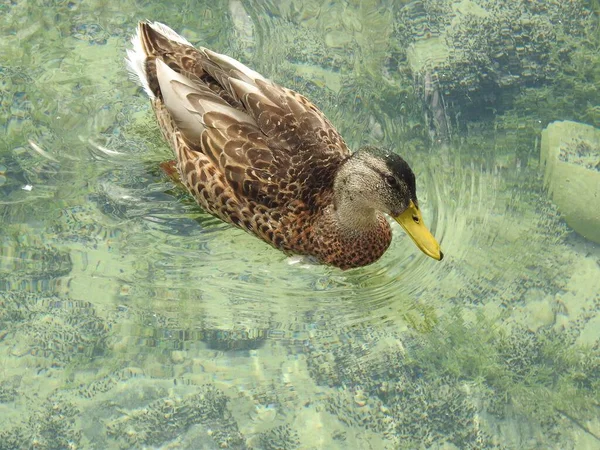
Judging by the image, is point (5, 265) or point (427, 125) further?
point (427, 125)

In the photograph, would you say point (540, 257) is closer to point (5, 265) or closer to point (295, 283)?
point (295, 283)

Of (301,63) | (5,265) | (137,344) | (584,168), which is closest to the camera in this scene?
(137,344)

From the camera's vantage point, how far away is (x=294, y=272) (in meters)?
5.53

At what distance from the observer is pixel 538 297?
5539mm

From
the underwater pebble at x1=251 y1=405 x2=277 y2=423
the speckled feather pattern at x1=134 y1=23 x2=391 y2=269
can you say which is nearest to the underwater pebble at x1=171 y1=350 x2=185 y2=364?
the underwater pebble at x1=251 y1=405 x2=277 y2=423

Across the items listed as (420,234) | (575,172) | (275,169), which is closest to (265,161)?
(275,169)

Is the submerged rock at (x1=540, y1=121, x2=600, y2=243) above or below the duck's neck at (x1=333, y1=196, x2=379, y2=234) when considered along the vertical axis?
above

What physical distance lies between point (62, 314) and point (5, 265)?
→ 52 cm

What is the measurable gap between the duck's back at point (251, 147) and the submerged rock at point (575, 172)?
153 cm

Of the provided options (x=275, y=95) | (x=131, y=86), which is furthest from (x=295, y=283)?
(x=131, y=86)

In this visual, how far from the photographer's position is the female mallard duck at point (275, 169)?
203 inches

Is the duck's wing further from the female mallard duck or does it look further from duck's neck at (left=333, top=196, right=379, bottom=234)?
duck's neck at (left=333, top=196, right=379, bottom=234)

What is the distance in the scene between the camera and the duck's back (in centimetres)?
519

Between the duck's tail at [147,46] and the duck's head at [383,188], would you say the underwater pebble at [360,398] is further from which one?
the duck's tail at [147,46]
